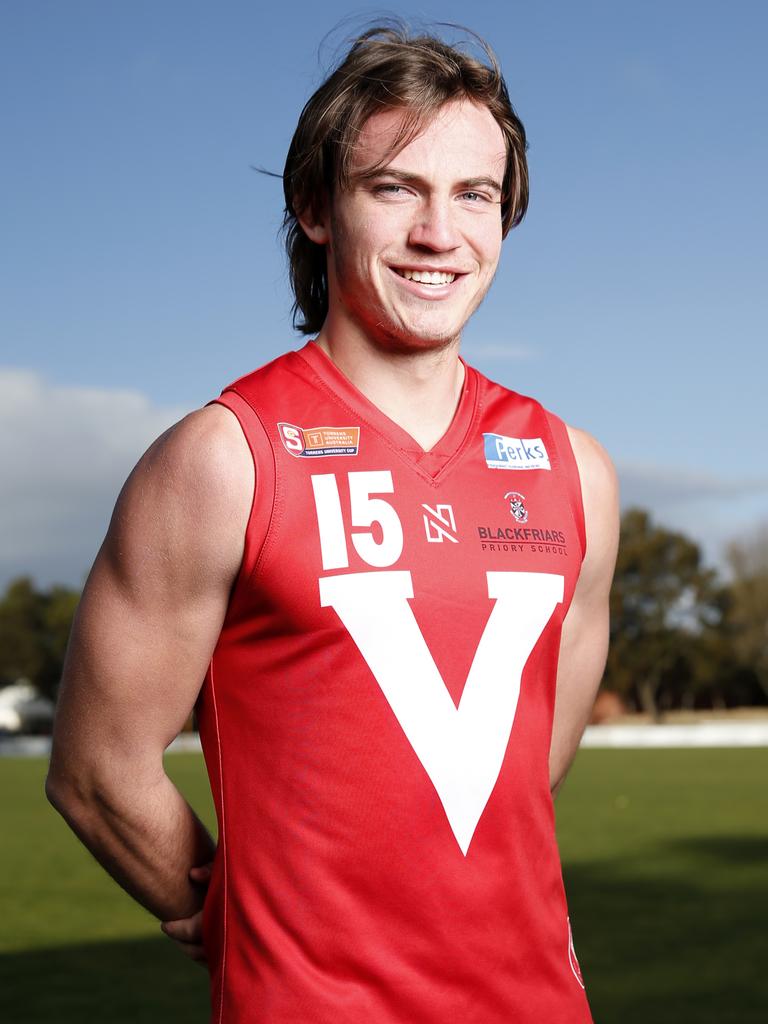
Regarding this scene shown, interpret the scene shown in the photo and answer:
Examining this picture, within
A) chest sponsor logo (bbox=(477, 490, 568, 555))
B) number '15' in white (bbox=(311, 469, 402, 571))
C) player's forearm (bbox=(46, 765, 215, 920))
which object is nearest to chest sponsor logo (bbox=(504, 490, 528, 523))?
chest sponsor logo (bbox=(477, 490, 568, 555))

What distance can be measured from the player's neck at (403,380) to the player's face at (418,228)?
3cm

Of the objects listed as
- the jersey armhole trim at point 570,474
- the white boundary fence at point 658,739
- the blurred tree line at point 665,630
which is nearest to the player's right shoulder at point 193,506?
the jersey armhole trim at point 570,474

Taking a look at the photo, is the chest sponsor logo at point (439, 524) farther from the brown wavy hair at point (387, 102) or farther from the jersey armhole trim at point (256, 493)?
the brown wavy hair at point (387, 102)

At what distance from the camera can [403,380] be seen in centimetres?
230

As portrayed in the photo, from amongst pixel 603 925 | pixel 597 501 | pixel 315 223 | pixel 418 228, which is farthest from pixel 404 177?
pixel 603 925

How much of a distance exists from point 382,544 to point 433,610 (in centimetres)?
14

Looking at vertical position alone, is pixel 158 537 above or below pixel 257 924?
above

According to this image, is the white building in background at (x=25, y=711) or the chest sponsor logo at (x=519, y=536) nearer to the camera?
the chest sponsor logo at (x=519, y=536)

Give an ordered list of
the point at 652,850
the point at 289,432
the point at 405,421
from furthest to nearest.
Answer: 1. the point at 652,850
2. the point at 405,421
3. the point at 289,432

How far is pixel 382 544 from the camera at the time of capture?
2.10 m

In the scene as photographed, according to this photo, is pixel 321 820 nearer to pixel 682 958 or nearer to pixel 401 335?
pixel 401 335

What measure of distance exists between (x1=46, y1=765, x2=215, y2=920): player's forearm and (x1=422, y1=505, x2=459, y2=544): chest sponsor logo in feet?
2.05

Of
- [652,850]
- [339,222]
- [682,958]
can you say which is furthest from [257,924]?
[652,850]

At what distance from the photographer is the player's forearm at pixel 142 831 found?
2.18m
